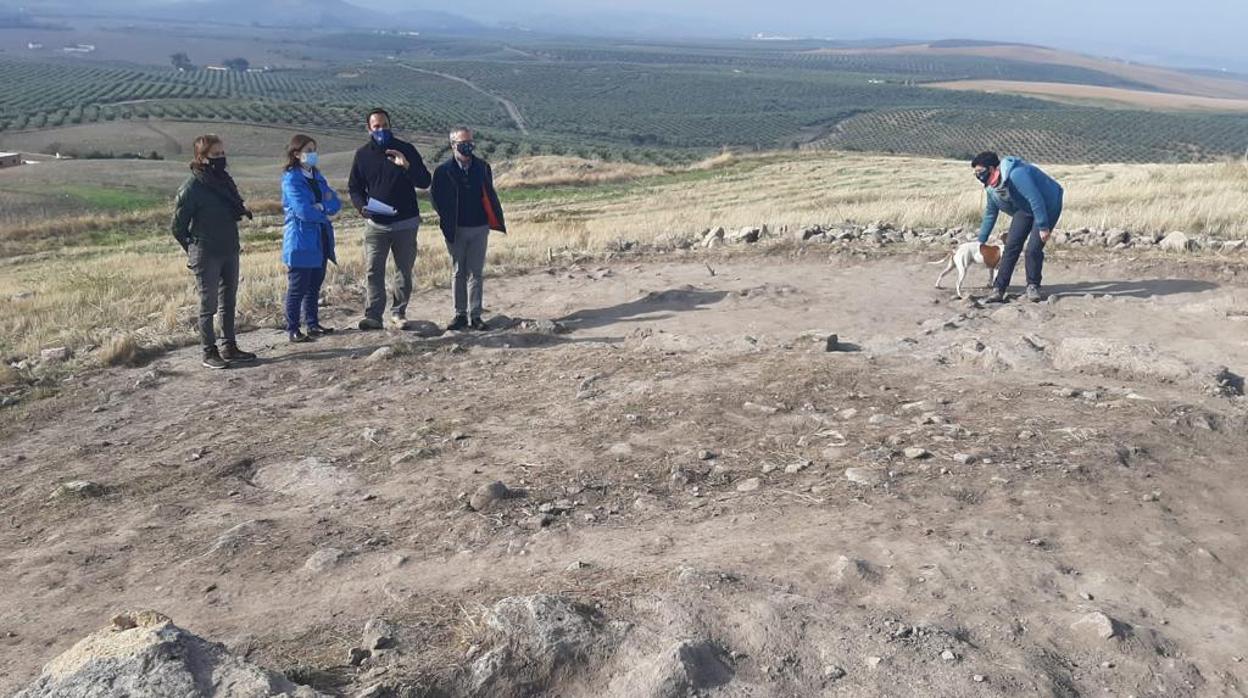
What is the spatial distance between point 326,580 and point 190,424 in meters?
3.03

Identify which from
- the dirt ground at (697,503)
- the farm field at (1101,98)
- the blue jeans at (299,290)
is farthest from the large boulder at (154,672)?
the farm field at (1101,98)

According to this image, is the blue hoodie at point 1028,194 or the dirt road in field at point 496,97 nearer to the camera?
the blue hoodie at point 1028,194

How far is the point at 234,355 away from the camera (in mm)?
7953

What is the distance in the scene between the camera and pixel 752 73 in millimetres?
170125

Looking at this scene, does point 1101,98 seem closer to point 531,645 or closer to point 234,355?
point 234,355

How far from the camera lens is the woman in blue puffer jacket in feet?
26.6

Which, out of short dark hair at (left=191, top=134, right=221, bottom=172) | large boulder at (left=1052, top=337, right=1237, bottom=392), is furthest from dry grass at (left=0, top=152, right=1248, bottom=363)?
large boulder at (left=1052, top=337, right=1237, bottom=392)

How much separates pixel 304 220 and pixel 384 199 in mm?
678

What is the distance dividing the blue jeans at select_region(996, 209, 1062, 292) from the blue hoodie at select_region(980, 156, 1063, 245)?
79 millimetres

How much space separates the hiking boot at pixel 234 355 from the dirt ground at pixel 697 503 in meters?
0.22

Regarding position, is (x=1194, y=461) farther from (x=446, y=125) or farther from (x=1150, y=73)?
(x=1150, y=73)

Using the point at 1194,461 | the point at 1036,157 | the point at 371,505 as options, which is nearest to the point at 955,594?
the point at 1194,461

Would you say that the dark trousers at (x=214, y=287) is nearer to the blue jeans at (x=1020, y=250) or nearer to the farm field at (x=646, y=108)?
the blue jeans at (x=1020, y=250)

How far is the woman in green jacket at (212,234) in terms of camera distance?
7.42 m
